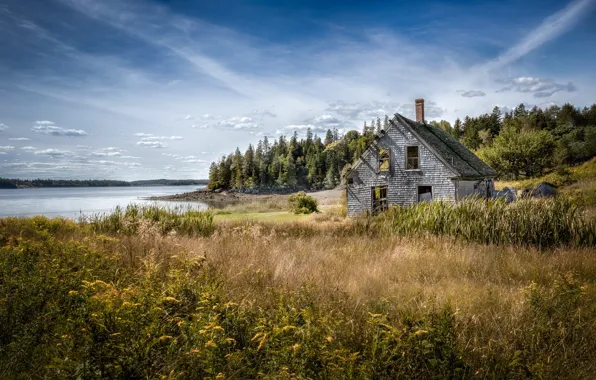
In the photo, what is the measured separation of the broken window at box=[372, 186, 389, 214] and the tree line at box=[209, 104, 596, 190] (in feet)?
18.2

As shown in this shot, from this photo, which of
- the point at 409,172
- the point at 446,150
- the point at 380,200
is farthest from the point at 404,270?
the point at 446,150

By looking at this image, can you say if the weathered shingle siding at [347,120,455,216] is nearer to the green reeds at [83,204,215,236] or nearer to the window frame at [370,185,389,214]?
the window frame at [370,185,389,214]

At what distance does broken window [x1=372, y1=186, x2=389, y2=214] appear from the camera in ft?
89.5

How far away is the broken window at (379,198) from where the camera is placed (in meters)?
27.3

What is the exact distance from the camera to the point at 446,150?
27016 millimetres

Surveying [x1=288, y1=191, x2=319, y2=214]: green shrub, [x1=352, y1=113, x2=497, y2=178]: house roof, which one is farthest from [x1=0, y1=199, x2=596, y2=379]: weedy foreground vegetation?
[x1=288, y1=191, x2=319, y2=214]: green shrub

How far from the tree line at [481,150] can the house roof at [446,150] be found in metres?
7.55

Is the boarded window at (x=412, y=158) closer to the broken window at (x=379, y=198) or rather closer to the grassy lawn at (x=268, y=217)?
the broken window at (x=379, y=198)

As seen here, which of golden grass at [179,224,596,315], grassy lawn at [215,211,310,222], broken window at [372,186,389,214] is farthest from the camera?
broken window at [372,186,389,214]

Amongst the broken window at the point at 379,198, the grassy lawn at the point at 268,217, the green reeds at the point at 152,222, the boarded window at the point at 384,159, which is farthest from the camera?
the broken window at the point at 379,198

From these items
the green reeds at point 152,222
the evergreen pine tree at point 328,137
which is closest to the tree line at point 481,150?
the evergreen pine tree at point 328,137

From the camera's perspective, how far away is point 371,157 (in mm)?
27672

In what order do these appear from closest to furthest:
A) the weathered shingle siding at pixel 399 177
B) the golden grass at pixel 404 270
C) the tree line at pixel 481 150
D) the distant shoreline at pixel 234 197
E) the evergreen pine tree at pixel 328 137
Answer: the golden grass at pixel 404 270
the weathered shingle siding at pixel 399 177
the tree line at pixel 481 150
the distant shoreline at pixel 234 197
the evergreen pine tree at pixel 328 137

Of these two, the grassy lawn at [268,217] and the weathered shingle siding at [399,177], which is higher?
the weathered shingle siding at [399,177]
